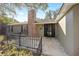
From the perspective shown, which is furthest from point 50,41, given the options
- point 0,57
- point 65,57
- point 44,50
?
point 0,57

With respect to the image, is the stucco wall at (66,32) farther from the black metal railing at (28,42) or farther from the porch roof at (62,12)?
the black metal railing at (28,42)

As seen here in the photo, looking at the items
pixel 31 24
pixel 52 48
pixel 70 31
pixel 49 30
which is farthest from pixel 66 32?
pixel 31 24

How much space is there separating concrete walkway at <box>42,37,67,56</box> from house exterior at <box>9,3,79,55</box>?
0.10 meters

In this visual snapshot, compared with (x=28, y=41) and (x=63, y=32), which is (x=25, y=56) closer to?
(x=28, y=41)

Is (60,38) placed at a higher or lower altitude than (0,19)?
lower

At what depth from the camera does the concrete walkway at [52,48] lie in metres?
3.97

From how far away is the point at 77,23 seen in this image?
3.86 m

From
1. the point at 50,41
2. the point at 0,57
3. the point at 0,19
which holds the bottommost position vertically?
the point at 0,57

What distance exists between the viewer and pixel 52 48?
397 cm

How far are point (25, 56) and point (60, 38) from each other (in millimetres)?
977

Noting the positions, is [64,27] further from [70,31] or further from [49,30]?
[49,30]

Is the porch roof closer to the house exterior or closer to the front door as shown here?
the house exterior

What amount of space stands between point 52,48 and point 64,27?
62cm

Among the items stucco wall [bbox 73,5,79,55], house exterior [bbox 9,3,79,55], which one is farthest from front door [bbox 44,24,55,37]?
stucco wall [bbox 73,5,79,55]
